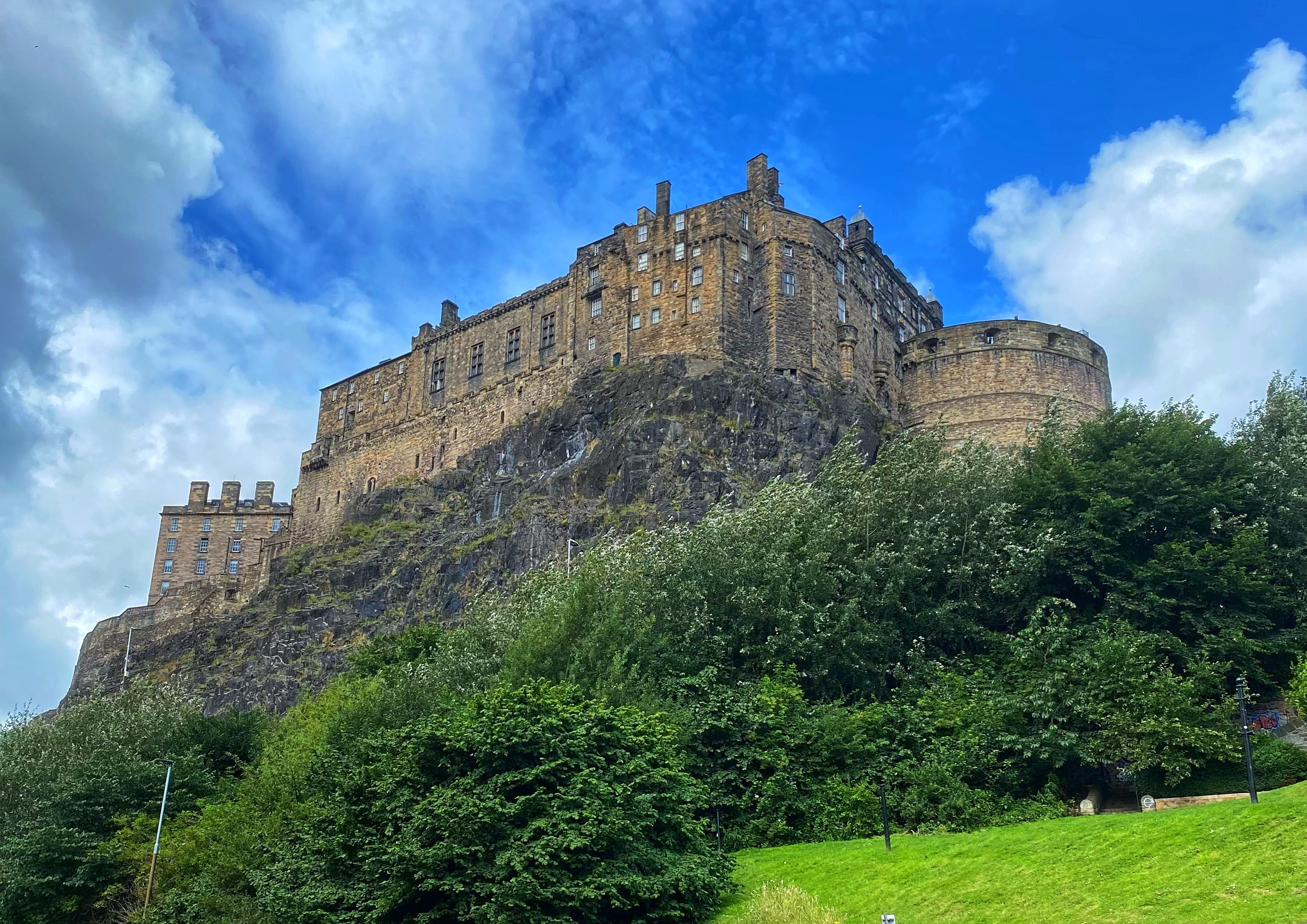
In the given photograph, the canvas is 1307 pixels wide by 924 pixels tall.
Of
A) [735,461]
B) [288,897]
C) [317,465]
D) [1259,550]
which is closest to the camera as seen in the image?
[288,897]

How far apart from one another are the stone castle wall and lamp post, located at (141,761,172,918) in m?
32.6

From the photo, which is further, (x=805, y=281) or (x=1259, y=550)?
(x=805, y=281)

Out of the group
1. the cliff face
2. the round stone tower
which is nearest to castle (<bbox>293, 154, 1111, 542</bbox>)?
the round stone tower

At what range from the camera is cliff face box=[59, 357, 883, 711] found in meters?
52.1

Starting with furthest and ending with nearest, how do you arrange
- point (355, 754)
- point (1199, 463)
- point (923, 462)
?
point (923, 462)
point (1199, 463)
point (355, 754)

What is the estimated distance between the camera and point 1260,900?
15914 millimetres

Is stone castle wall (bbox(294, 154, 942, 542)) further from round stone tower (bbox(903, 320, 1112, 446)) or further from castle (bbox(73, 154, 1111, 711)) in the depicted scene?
round stone tower (bbox(903, 320, 1112, 446))

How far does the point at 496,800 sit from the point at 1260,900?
11972mm

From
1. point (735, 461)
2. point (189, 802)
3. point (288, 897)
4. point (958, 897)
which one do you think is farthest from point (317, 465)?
point (958, 897)

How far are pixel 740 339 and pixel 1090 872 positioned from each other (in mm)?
41551

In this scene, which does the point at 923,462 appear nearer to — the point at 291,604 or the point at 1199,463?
the point at 1199,463

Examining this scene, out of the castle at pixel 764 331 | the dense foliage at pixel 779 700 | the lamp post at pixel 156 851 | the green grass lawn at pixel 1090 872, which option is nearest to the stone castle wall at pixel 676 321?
the castle at pixel 764 331

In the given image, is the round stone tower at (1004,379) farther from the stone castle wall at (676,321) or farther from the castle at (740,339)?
the stone castle wall at (676,321)

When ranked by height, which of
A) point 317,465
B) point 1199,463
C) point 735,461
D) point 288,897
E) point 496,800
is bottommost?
point 288,897
